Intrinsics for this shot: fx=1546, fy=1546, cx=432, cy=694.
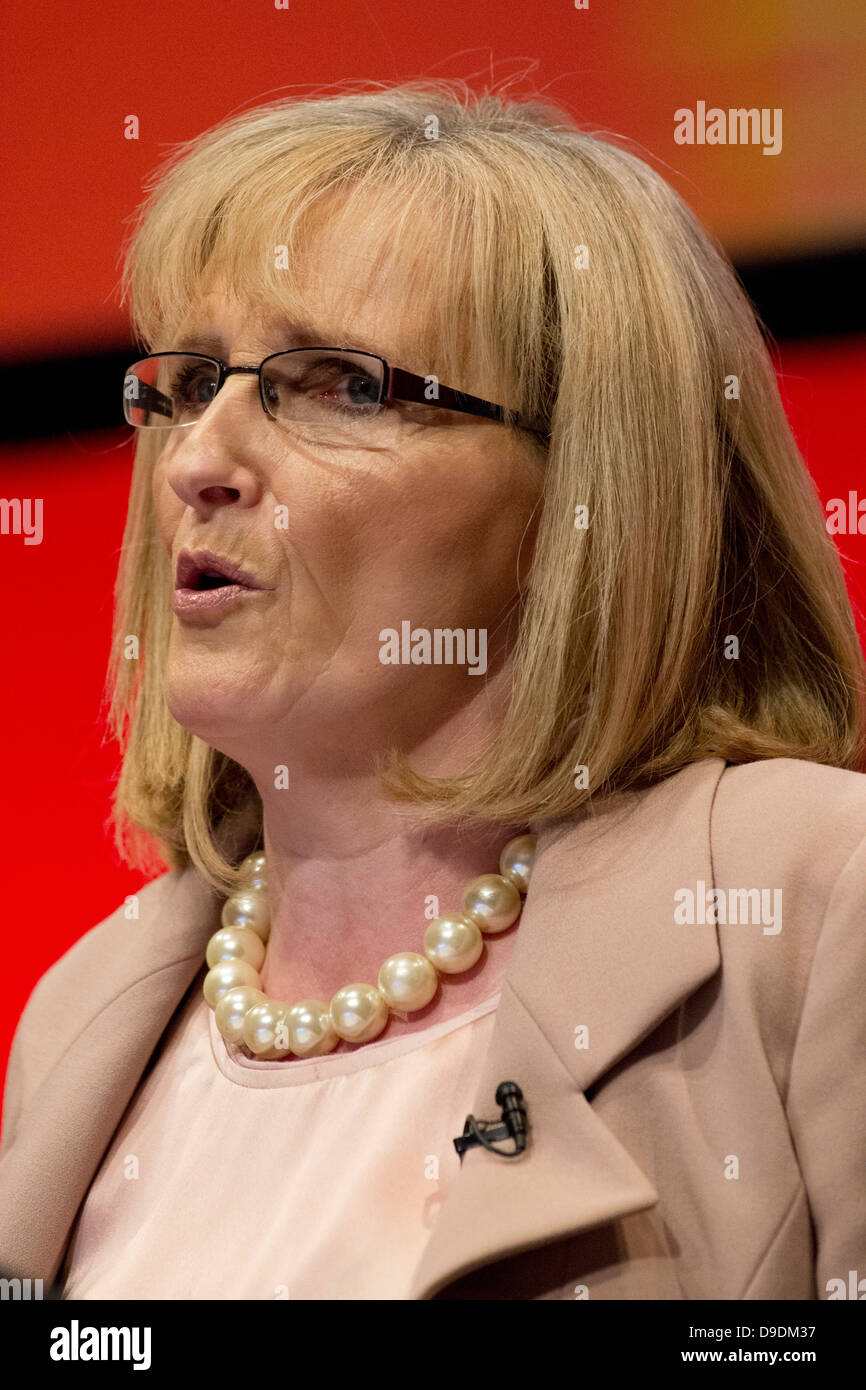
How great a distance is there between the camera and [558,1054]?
4.16 ft

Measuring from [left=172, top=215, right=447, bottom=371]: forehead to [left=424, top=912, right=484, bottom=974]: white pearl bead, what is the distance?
0.52 metres

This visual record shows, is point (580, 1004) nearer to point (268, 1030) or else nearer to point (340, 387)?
point (268, 1030)

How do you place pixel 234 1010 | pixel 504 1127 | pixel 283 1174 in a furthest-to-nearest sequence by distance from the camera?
pixel 234 1010 < pixel 283 1174 < pixel 504 1127

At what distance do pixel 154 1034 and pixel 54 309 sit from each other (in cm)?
99

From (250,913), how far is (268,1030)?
7.5 inches

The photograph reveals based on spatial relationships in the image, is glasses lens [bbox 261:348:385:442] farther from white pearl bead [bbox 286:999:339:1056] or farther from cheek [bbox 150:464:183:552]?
white pearl bead [bbox 286:999:339:1056]

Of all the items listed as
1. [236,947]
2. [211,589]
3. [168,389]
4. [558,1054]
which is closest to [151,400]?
[168,389]

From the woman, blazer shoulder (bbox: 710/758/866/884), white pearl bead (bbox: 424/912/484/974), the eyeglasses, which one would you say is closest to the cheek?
the woman

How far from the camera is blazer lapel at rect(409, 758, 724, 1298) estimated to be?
1185mm

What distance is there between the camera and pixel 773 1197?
3.98 feet

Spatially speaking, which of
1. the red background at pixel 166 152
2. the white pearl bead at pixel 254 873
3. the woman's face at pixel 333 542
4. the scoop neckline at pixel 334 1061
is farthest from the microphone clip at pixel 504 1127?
the red background at pixel 166 152

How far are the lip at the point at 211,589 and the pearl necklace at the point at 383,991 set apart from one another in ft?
1.16

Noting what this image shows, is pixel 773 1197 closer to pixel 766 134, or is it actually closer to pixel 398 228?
pixel 398 228
